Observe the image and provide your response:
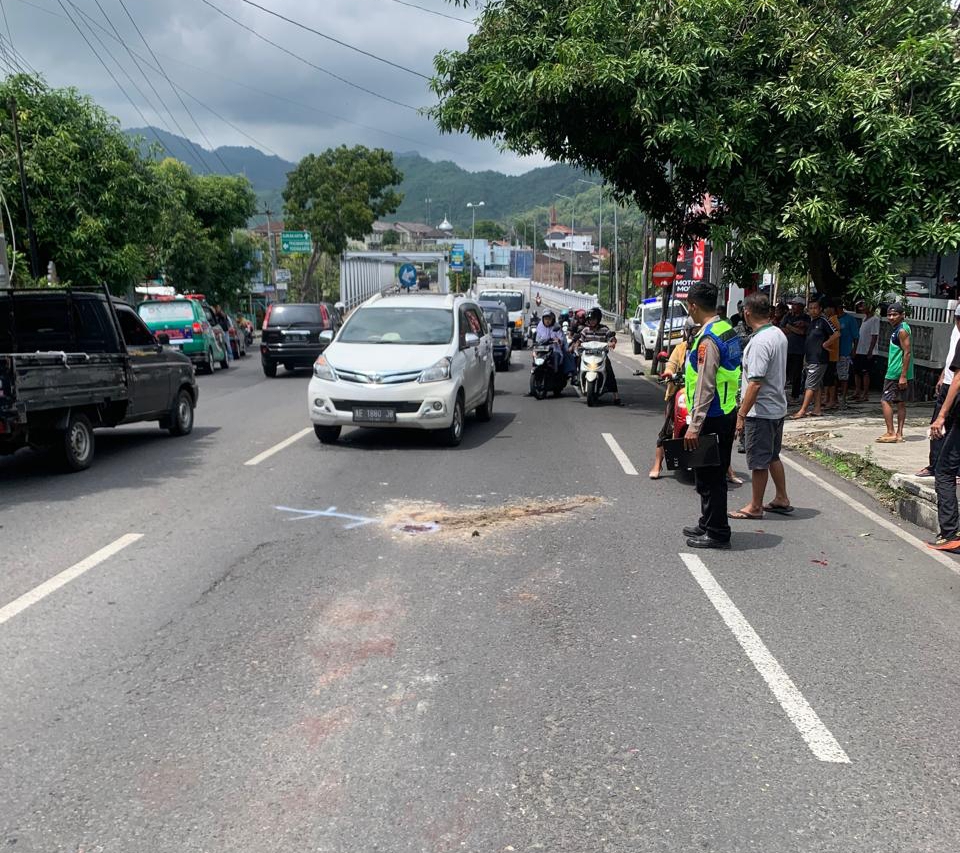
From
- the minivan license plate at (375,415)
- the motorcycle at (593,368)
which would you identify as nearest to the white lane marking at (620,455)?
the minivan license plate at (375,415)

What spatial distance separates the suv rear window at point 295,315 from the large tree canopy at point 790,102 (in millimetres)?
9907

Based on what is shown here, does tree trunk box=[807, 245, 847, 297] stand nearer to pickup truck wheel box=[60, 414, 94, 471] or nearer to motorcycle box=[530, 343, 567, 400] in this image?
motorcycle box=[530, 343, 567, 400]

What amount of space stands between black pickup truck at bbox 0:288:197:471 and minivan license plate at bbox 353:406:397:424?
2676 mm

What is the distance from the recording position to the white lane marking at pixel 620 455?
9.86 m

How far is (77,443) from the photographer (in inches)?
376

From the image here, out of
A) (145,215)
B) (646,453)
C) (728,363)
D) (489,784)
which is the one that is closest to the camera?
(489,784)

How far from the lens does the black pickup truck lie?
859cm

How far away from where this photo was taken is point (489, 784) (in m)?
3.35

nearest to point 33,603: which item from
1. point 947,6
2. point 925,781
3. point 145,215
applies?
point 925,781

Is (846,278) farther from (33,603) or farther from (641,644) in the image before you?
(33,603)

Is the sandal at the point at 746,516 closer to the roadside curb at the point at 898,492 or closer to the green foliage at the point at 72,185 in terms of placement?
the roadside curb at the point at 898,492

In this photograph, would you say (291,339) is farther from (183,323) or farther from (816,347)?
(816,347)

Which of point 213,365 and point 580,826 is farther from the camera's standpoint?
point 213,365

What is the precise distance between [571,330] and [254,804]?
50.0ft
